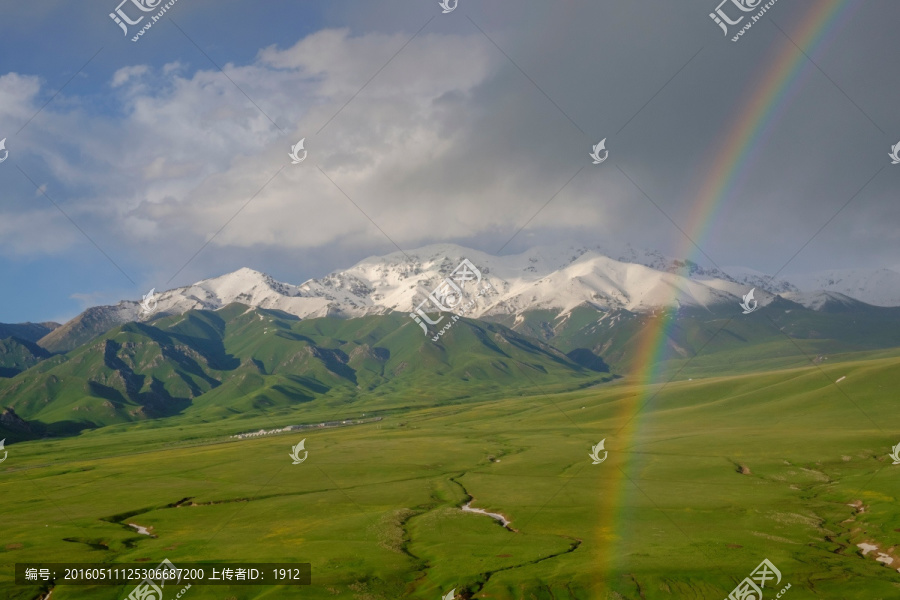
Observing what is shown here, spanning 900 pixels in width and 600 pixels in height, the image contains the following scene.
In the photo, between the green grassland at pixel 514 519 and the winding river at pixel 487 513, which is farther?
the winding river at pixel 487 513

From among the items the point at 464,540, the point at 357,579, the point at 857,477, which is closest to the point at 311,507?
the point at 464,540

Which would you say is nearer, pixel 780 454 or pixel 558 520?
pixel 558 520

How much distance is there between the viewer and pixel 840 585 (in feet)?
223

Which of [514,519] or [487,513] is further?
[487,513]

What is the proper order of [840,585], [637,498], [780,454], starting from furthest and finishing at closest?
[780,454]
[637,498]
[840,585]

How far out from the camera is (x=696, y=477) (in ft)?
431

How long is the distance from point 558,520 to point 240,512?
188 ft

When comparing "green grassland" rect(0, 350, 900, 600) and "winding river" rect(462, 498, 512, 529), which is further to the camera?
"winding river" rect(462, 498, 512, 529)

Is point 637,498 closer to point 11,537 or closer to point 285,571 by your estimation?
point 285,571

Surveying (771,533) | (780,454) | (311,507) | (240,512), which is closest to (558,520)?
(771,533)

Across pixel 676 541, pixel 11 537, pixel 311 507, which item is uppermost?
pixel 11 537

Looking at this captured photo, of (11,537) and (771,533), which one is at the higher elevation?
(11,537)

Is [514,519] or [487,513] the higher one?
[487,513]

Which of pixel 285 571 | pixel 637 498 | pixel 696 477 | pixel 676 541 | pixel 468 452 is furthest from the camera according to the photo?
pixel 468 452
